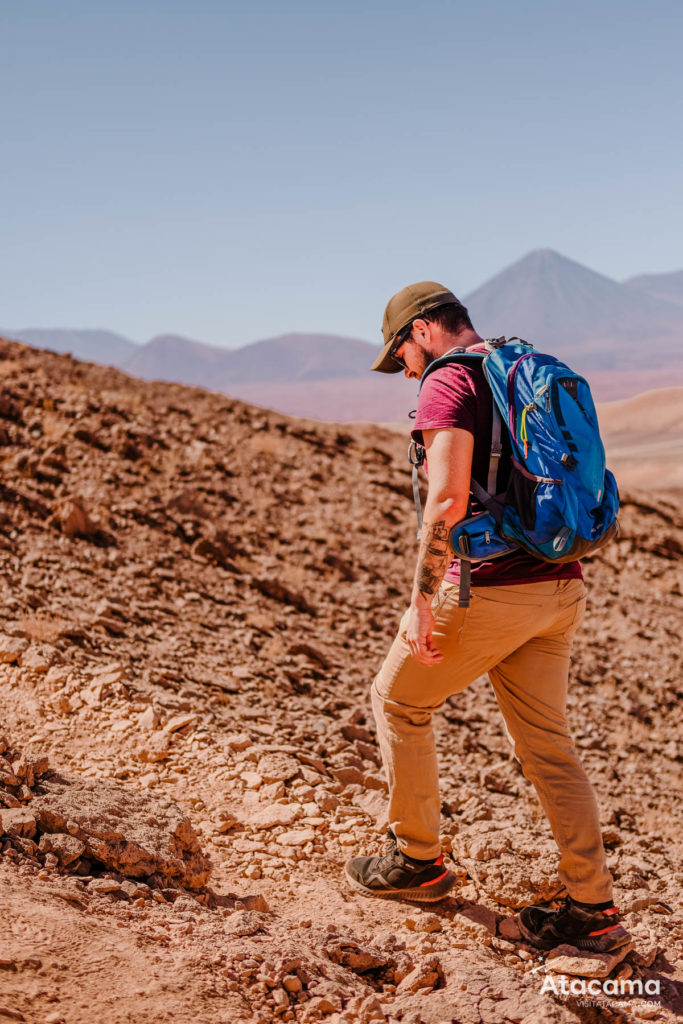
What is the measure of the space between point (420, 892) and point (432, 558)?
123 centimetres

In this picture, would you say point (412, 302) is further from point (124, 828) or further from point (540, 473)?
point (124, 828)

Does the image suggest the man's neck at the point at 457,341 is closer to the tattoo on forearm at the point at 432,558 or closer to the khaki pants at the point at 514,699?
the tattoo on forearm at the point at 432,558

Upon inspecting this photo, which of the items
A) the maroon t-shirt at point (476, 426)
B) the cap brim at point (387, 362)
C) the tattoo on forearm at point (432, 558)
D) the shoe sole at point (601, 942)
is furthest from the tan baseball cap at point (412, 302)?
the shoe sole at point (601, 942)

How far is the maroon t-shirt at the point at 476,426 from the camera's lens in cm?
245

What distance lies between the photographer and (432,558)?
2.50 metres

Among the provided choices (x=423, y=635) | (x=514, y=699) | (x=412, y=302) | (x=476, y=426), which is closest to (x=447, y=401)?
(x=476, y=426)

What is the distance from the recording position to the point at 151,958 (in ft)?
7.23

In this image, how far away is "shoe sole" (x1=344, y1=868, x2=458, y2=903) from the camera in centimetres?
291

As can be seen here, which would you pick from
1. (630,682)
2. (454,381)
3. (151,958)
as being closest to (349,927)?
(151,958)

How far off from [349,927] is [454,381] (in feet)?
5.85

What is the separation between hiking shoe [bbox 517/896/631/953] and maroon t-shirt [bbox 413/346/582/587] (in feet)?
3.54

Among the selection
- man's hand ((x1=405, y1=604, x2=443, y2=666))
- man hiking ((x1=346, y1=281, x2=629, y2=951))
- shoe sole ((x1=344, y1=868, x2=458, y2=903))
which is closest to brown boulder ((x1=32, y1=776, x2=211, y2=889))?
shoe sole ((x1=344, y1=868, x2=458, y2=903))

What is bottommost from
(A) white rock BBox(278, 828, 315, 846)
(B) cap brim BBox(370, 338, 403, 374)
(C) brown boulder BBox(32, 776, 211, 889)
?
(A) white rock BBox(278, 828, 315, 846)

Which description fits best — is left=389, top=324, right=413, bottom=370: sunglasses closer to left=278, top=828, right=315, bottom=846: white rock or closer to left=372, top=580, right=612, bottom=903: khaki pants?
left=372, top=580, right=612, bottom=903: khaki pants
